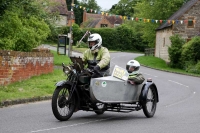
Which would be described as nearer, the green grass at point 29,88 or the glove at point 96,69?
the glove at point 96,69

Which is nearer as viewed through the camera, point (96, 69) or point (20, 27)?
point (96, 69)

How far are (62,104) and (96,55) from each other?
1.68 m

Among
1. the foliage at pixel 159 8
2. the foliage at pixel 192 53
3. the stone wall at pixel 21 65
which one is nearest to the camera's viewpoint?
the stone wall at pixel 21 65


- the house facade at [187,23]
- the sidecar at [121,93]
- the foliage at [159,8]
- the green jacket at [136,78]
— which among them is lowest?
the sidecar at [121,93]

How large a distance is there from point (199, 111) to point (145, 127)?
394 centimetres

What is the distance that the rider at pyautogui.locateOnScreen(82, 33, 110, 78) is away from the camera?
403 inches

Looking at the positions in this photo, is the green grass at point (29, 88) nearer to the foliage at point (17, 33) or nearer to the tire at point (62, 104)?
the foliage at point (17, 33)

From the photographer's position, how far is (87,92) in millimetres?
9898

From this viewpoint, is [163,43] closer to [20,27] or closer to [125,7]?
[20,27]

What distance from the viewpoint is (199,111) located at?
41.8 feet

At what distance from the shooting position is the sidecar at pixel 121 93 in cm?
977

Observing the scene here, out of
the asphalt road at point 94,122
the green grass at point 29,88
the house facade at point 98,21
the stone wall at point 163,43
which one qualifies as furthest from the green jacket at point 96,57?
the house facade at point 98,21

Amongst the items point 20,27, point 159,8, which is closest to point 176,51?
point 159,8

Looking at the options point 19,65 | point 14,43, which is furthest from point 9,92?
point 14,43
